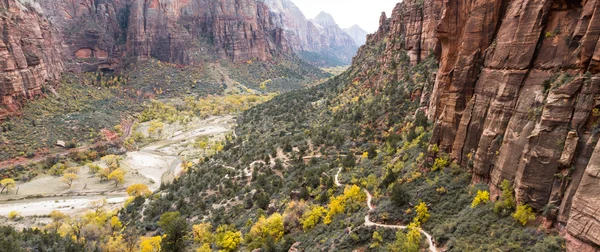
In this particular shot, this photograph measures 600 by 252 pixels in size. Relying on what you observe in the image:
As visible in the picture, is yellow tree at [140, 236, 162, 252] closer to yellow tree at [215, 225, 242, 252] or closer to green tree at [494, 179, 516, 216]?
yellow tree at [215, 225, 242, 252]

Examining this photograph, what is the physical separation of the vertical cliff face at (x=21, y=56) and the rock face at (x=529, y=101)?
10349 cm

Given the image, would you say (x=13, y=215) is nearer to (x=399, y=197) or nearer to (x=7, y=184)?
(x=7, y=184)

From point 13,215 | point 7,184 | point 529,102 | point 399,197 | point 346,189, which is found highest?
point 529,102

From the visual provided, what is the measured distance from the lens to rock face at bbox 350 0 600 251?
16722 mm

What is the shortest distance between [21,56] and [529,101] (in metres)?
118

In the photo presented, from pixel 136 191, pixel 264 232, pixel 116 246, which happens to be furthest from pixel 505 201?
pixel 136 191

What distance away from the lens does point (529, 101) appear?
65.7 feet

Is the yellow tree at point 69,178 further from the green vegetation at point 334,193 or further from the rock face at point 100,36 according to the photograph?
the rock face at point 100,36

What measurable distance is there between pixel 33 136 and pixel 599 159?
105483 mm

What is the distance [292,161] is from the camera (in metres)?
55.9

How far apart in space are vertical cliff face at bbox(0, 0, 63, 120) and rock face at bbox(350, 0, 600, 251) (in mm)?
103494

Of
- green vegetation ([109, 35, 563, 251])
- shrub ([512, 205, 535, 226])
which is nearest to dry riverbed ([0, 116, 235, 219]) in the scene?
green vegetation ([109, 35, 563, 251])

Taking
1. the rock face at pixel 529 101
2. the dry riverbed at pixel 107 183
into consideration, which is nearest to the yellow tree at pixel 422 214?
the rock face at pixel 529 101

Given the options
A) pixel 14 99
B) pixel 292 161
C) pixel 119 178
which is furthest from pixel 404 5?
pixel 14 99
